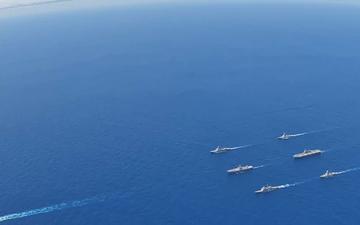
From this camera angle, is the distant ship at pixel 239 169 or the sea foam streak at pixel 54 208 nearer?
the sea foam streak at pixel 54 208

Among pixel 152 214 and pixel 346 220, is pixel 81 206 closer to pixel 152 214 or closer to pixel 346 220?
pixel 152 214

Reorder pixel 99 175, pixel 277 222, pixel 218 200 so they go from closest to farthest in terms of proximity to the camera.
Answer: pixel 277 222 → pixel 218 200 → pixel 99 175

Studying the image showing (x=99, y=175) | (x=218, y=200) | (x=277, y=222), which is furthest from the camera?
(x=99, y=175)

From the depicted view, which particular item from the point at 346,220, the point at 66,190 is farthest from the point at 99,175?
the point at 346,220

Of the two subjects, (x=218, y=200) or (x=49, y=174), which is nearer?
(x=218, y=200)

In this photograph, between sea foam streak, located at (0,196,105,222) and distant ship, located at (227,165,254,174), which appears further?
distant ship, located at (227,165,254,174)

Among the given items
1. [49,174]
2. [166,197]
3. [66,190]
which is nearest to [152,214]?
[166,197]

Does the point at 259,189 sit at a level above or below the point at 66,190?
below

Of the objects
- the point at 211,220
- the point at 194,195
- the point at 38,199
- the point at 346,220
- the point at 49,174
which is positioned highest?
the point at 49,174

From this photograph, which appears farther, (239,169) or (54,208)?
(239,169)

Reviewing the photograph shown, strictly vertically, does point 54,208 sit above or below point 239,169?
below
